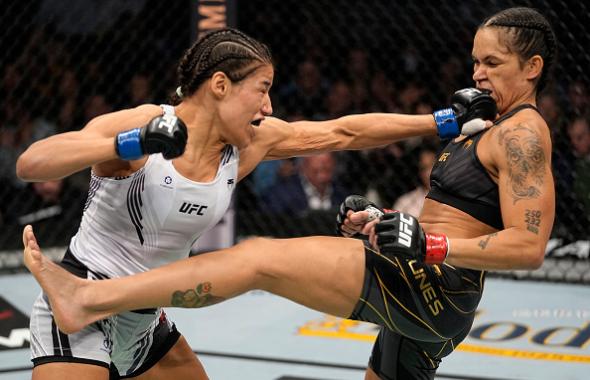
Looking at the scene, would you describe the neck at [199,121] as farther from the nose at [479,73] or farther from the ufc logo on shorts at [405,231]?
the nose at [479,73]

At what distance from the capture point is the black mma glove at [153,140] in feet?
5.73

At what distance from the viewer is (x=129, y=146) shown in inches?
69.2

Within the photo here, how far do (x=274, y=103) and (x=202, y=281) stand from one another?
344 cm

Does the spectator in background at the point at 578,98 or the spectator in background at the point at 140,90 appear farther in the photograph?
the spectator in background at the point at 140,90

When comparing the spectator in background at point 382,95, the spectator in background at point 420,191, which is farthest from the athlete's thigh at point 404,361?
the spectator in background at point 382,95

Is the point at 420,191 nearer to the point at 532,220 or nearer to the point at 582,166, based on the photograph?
the point at 582,166

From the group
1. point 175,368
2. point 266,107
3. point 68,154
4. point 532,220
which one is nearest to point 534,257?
point 532,220

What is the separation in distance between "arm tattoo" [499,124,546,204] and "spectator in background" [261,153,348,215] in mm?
2847

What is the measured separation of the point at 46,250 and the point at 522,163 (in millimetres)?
3285

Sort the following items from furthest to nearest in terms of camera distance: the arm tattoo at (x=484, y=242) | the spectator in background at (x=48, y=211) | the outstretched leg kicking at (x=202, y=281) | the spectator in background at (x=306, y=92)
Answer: the spectator in background at (x=306, y=92)
the spectator in background at (x=48, y=211)
the arm tattoo at (x=484, y=242)
the outstretched leg kicking at (x=202, y=281)

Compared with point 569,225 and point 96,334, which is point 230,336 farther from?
point 569,225

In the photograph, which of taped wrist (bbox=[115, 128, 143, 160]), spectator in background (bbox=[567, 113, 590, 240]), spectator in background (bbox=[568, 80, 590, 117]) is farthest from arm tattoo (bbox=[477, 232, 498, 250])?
spectator in background (bbox=[568, 80, 590, 117])

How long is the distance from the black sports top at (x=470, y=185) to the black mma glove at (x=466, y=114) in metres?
0.03

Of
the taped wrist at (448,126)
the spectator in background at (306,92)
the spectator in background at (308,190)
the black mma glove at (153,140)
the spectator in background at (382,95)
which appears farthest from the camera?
the spectator in background at (306,92)
